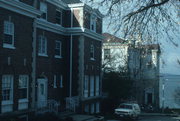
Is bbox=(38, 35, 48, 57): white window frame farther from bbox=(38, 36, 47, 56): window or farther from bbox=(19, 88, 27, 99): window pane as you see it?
bbox=(19, 88, 27, 99): window pane

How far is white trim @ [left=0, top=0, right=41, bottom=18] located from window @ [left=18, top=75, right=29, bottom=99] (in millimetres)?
4447

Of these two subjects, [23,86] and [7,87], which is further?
[23,86]

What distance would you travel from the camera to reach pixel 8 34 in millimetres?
21406

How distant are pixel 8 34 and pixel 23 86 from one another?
152 inches

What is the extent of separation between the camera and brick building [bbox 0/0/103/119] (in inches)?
842

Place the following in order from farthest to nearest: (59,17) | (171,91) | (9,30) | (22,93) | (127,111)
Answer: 1. (171,91)
2. (127,111)
3. (59,17)
4. (22,93)
5. (9,30)

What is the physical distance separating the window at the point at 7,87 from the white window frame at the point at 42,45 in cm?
646

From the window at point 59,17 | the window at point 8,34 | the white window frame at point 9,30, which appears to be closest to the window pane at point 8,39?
the window at point 8,34

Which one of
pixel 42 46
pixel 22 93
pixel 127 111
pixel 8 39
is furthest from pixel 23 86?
pixel 127 111

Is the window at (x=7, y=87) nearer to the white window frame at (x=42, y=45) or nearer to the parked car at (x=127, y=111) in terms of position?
the white window frame at (x=42, y=45)

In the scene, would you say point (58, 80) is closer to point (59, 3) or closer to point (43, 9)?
point (43, 9)

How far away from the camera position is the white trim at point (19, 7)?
67.8ft

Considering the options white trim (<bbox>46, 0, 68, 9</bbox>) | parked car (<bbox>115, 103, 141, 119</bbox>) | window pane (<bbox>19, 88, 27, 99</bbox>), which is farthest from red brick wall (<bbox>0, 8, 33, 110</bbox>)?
parked car (<bbox>115, 103, 141, 119</bbox>)

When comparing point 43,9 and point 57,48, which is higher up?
point 43,9
